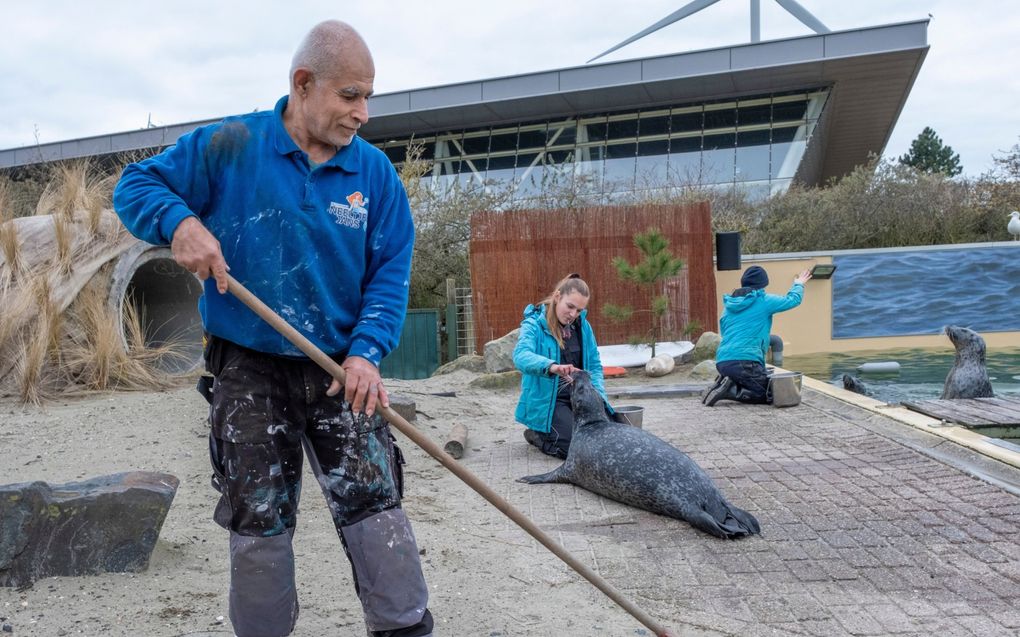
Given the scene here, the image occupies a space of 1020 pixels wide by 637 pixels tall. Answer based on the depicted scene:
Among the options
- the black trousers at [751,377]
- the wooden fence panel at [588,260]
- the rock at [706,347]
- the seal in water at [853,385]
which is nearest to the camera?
the black trousers at [751,377]

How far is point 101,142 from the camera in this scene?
3086 cm

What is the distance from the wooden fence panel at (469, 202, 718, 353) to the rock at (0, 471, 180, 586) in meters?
10.7

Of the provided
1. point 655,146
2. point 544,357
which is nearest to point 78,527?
point 544,357

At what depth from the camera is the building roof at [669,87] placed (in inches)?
Result: 992

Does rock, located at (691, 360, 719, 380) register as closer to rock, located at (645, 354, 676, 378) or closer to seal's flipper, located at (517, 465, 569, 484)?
rock, located at (645, 354, 676, 378)

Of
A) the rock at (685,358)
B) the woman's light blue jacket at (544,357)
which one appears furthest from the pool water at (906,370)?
the woman's light blue jacket at (544,357)

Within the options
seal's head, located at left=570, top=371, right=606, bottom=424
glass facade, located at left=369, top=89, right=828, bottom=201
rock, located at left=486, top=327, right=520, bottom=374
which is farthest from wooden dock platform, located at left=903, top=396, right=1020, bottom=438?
glass facade, located at left=369, top=89, right=828, bottom=201

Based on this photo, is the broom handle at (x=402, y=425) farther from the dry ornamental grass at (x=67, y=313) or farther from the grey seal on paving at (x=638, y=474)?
the dry ornamental grass at (x=67, y=313)

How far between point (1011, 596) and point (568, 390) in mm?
3661

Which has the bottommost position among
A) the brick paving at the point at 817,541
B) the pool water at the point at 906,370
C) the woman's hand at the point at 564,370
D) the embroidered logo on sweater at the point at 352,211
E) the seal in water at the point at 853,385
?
the pool water at the point at 906,370

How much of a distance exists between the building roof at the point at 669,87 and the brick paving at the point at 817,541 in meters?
20.7

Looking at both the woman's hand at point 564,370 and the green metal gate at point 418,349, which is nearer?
the woman's hand at point 564,370

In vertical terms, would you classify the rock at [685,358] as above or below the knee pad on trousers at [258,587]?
below

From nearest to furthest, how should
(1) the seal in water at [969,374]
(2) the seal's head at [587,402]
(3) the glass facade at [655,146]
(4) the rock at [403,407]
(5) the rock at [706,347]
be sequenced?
(2) the seal's head at [587,402]
(4) the rock at [403,407]
(1) the seal in water at [969,374]
(5) the rock at [706,347]
(3) the glass facade at [655,146]
